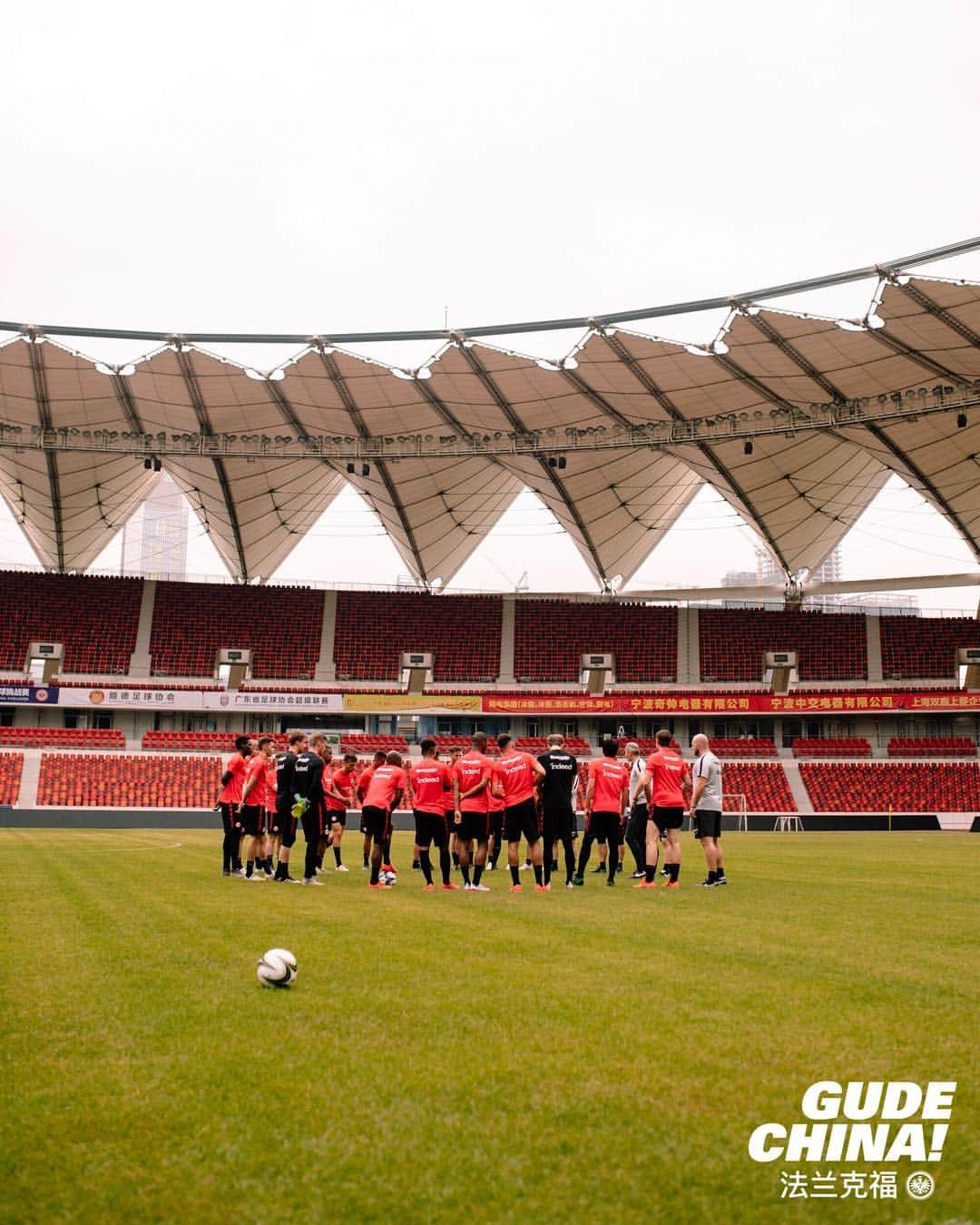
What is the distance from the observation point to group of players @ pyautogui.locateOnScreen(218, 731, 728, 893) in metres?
14.0

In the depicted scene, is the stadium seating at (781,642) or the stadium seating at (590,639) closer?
the stadium seating at (781,642)

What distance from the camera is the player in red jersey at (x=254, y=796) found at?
50.9 feet

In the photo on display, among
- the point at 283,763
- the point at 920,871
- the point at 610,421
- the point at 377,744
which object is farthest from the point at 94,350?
the point at 920,871

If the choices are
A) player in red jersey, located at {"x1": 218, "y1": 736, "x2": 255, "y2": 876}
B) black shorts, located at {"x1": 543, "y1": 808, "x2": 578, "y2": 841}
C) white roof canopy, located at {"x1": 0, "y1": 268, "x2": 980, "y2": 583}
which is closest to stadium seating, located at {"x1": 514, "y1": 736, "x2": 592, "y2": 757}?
white roof canopy, located at {"x1": 0, "y1": 268, "x2": 980, "y2": 583}

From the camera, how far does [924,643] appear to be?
55.1 metres

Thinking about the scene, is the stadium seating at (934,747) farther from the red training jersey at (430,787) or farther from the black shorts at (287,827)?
the red training jersey at (430,787)

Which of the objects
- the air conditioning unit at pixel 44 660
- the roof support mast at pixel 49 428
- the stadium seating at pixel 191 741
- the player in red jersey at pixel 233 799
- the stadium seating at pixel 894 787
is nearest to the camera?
the player in red jersey at pixel 233 799

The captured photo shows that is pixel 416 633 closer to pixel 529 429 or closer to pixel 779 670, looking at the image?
pixel 529 429

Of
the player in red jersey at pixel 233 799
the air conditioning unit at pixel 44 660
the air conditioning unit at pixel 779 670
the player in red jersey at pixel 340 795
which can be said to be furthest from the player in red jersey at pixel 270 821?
the air conditioning unit at pixel 779 670

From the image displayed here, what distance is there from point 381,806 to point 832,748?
4190 centimetres

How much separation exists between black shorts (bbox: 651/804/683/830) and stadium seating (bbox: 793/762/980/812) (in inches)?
1379

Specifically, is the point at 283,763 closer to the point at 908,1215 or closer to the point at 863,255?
Answer: the point at 908,1215

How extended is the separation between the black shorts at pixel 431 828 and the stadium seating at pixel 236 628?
41676 mm

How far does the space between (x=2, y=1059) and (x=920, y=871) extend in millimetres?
16484
